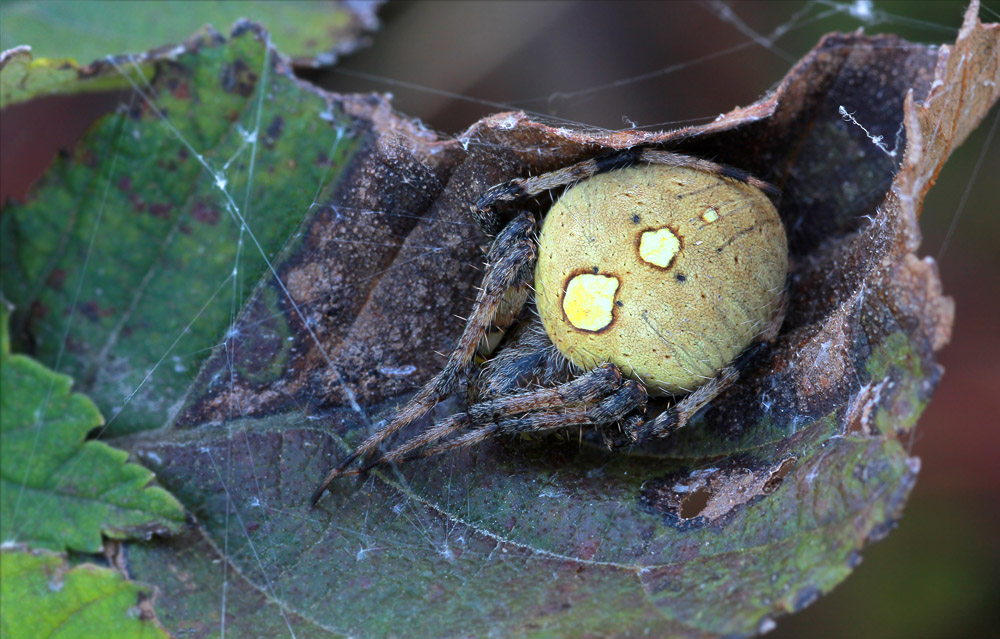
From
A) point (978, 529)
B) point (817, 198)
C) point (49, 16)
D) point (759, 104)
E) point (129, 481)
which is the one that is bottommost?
point (978, 529)

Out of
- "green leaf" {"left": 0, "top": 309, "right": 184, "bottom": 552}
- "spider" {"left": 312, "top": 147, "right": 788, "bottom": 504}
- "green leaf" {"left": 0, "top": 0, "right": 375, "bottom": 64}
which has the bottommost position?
"green leaf" {"left": 0, "top": 309, "right": 184, "bottom": 552}

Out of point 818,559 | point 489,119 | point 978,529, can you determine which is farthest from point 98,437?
point 978,529

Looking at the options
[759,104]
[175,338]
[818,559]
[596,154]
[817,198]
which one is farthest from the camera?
[175,338]

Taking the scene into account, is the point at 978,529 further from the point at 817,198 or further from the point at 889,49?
the point at 889,49

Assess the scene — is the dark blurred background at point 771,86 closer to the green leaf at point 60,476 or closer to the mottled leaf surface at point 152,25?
the mottled leaf surface at point 152,25

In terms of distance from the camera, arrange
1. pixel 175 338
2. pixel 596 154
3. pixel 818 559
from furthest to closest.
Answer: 1. pixel 175 338
2. pixel 596 154
3. pixel 818 559

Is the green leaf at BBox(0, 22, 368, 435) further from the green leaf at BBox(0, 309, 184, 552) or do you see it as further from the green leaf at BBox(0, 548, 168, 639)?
the green leaf at BBox(0, 548, 168, 639)

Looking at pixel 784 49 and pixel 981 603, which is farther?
pixel 784 49

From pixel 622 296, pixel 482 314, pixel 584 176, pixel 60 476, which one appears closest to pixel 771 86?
pixel 584 176

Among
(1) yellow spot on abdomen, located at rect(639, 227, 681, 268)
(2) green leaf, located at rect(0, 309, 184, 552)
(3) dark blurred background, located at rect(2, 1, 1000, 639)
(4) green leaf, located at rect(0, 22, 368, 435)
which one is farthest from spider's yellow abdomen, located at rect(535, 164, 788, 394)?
(2) green leaf, located at rect(0, 309, 184, 552)
